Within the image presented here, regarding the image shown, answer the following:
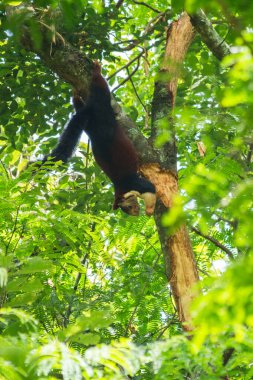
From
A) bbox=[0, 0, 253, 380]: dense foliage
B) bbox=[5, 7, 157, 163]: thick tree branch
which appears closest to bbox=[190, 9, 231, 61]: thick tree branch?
bbox=[0, 0, 253, 380]: dense foliage

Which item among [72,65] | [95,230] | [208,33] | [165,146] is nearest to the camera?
[208,33]

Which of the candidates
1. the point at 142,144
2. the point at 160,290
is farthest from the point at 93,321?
the point at 160,290

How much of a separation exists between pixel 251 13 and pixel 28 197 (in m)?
3.28

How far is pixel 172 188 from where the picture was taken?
466cm

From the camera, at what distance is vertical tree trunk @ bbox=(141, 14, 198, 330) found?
4230 mm

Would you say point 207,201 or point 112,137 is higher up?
point 112,137

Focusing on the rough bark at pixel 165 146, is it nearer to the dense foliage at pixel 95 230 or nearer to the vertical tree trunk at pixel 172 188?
the vertical tree trunk at pixel 172 188

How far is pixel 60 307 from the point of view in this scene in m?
5.10

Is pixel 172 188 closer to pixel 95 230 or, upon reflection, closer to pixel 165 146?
pixel 165 146

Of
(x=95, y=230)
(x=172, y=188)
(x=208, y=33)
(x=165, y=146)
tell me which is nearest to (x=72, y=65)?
(x=165, y=146)

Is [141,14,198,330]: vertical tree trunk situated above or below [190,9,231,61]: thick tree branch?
below

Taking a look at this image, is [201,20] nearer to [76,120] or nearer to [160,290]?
[76,120]

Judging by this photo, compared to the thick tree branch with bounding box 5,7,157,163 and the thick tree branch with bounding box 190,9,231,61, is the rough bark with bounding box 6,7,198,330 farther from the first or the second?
the thick tree branch with bounding box 190,9,231,61

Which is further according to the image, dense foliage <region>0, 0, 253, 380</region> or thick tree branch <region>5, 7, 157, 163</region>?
thick tree branch <region>5, 7, 157, 163</region>
